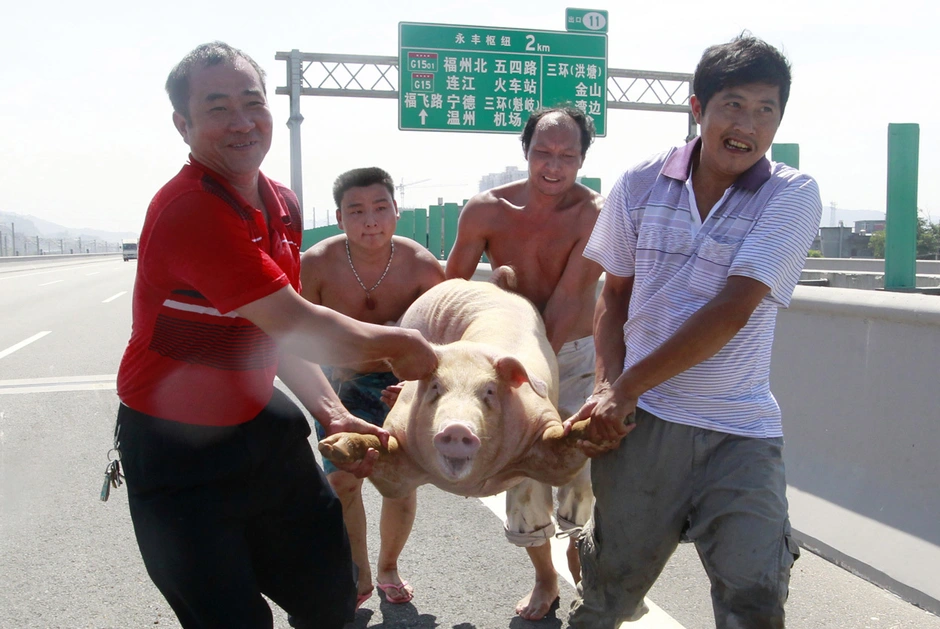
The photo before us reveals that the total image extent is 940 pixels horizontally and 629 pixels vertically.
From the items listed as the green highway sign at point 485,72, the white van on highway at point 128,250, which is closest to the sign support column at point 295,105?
the green highway sign at point 485,72

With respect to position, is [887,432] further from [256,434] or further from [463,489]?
[256,434]

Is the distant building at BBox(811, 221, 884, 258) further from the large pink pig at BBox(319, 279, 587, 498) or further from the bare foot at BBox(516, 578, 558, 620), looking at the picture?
the large pink pig at BBox(319, 279, 587, 498)

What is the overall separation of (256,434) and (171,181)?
840 mm

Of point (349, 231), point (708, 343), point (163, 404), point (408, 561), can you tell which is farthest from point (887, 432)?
point (163, 404)

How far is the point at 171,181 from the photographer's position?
257cm

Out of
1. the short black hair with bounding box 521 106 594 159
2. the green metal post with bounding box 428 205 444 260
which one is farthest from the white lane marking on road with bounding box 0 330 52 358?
the short black hair with bounding box 521 106 594 159

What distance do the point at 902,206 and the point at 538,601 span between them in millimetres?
3237

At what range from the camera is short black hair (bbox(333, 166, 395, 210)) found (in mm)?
4234

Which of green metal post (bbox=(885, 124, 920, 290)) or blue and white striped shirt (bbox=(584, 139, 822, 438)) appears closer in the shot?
blue and white striped shirt (bbox=(584, 139, 822, 438))

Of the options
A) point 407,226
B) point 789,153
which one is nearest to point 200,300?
point 789,153

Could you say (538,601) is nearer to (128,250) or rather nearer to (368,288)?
(368,288)

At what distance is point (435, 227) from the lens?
63.3 feet

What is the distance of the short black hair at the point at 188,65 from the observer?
8.58 ft

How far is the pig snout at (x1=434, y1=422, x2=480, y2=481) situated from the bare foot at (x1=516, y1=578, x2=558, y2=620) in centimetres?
114
